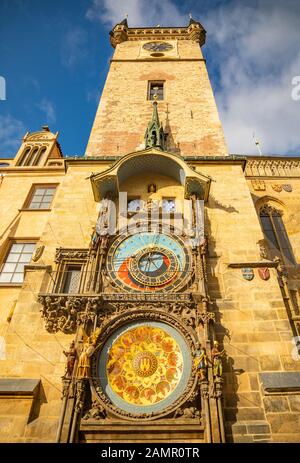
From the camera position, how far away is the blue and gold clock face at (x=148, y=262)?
874 cm

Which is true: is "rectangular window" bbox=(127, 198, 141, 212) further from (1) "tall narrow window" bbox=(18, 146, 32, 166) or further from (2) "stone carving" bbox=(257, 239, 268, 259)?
(1) "tall narrow window" bbox=(18, 146, 32, 166)

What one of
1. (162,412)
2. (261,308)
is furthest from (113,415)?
(261,308)

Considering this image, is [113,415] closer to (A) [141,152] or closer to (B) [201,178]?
(B) [201,178]

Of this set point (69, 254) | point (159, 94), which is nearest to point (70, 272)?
point (69, 254)

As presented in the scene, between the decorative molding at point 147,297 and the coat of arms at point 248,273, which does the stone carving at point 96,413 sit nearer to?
the decorative molding at point 147,297

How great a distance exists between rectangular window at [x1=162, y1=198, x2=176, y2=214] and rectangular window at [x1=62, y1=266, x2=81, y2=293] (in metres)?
3.29

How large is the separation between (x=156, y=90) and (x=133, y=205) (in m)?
10.0

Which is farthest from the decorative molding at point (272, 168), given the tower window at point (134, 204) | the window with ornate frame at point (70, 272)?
the window with ornate frame at point (70, 272)

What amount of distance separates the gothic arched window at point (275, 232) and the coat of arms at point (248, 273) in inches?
124

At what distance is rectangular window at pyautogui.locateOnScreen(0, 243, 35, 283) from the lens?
10.4m

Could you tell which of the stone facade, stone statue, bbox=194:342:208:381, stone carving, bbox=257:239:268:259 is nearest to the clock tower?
the stone facade

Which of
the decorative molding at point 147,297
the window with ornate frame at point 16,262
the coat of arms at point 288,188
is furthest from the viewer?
the coat of arms at point 288,188

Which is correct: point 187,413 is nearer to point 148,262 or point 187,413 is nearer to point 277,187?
point 148,262

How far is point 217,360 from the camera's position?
696 centimetres
